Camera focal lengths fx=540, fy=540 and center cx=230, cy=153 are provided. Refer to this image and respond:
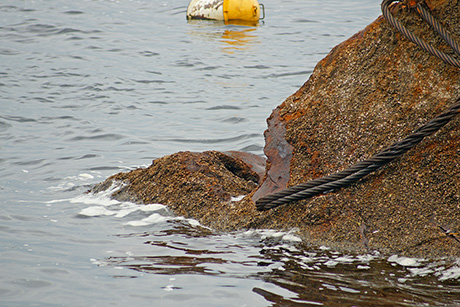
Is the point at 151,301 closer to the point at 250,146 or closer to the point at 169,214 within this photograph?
the point at 169,214

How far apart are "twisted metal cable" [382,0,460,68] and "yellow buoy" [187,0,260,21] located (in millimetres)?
16729

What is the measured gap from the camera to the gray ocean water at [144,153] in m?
2.69

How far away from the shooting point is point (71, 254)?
10.9ft

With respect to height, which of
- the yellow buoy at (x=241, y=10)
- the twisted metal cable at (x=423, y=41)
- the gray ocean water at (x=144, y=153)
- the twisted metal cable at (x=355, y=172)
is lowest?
the gray ocean water at (x=144, y=153)

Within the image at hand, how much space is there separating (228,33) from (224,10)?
4.34 feet

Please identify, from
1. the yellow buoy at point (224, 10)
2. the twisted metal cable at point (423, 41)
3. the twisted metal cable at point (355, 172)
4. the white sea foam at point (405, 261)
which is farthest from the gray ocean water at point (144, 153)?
the twisted metal cable at point (423, 41)

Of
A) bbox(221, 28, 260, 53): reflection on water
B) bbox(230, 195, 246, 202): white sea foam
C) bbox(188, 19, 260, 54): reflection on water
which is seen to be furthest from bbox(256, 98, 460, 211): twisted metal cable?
bbox(221, 28, 260, 53): reflection on water

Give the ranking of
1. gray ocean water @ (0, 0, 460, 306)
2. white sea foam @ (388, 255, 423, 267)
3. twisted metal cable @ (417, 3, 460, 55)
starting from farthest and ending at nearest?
twisted metal cable @ (417, 3, 460, 55), white sea foam @ (388, 255, 423, 267), gray ocean water @ (0, 0, 460, 306)

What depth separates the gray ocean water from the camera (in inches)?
106

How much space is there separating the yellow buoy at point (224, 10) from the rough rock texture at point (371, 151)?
16363 mm

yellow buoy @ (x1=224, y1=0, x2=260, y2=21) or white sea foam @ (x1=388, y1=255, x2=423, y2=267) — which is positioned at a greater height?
yellow buoy @ (x1=224, y1=0, x2=260, y2=21)

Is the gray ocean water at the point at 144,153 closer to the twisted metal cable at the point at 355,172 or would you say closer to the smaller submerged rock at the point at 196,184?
the smaller submerged rock at the point at 196,184

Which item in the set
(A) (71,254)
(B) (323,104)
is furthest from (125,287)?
(B) (323,104)

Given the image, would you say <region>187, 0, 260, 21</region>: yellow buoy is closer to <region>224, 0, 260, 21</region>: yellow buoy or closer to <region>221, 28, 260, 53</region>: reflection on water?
<region>224, 0, 260, 21</region>: yellow buoy
